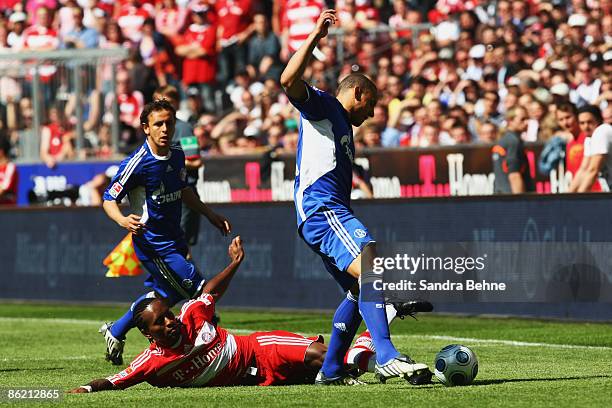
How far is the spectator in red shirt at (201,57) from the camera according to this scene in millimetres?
25062

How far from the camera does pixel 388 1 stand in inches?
944

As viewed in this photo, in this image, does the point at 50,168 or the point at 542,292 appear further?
the point at 50,168

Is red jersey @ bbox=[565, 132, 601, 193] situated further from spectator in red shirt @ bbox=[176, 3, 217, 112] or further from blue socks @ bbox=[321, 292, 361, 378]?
spectator in red shirt @ bbox=[176, 3, 217, 112]

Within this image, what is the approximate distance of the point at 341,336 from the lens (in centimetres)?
939

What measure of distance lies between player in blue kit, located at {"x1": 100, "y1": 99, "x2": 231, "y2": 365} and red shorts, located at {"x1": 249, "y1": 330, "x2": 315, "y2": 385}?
6.32ft

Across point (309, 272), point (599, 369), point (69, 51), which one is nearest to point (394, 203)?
point (309, 272)

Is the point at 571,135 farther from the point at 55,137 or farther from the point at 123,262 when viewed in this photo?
the point at 55,137

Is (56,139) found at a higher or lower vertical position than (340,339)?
higher

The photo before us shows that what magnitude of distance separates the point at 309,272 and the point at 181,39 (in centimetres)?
908

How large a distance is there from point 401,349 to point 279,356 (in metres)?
3.12

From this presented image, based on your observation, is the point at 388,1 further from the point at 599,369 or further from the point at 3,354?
the point at 599,369

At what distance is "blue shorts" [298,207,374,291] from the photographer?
9094 mm

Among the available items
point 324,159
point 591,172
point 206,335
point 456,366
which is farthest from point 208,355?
point 591,172

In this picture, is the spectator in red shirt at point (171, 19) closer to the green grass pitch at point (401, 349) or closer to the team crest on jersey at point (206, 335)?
the green grass pitch at point (401, 349)
